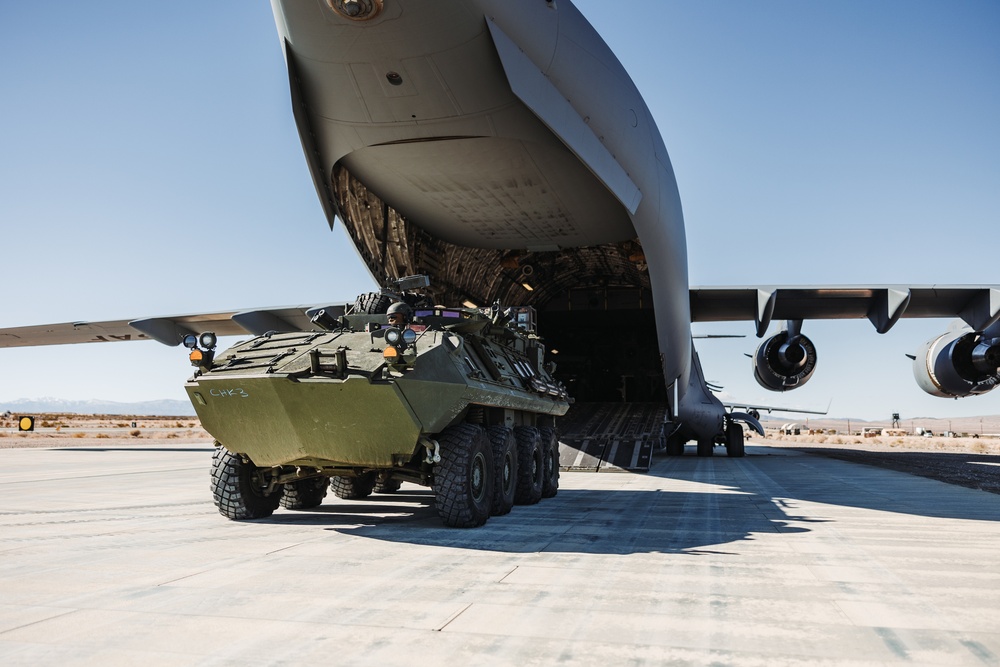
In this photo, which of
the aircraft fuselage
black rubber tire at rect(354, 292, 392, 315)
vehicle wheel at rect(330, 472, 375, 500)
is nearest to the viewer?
black rubber tire at rect(354, 292, 392, 315)

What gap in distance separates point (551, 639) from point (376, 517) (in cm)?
487

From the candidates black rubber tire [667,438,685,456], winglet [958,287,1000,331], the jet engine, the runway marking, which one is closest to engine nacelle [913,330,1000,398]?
winglet [958,287,1000,331]

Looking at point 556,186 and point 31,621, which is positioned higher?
point 556,186

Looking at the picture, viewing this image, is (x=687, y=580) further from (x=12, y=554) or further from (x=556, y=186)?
(x=556, y=186)

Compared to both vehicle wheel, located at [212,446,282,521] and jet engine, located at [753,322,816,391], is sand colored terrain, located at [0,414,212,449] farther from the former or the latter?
jet engine, located at [753,322,816,391]

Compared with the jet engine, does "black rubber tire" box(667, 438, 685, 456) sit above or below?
below

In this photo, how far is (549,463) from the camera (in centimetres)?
1030

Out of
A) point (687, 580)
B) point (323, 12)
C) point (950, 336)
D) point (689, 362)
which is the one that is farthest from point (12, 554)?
point (950, 336)

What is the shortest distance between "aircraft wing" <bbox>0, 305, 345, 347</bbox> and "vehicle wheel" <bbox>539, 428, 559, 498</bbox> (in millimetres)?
8923

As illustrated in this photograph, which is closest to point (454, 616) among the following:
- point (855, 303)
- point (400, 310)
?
point (400, 310)

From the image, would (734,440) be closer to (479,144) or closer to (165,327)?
(479,144)

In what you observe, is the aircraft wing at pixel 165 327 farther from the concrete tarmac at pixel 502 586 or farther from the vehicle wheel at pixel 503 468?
the concrete tarmac at pixel 502 586

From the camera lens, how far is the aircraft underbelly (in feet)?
42.9

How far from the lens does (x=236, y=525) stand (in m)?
7.34
